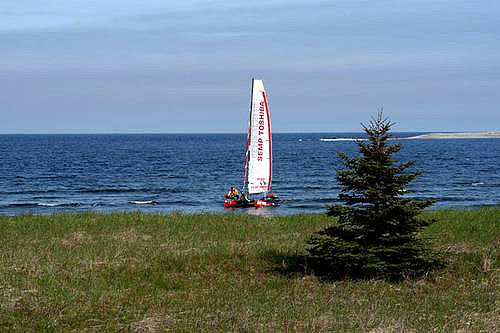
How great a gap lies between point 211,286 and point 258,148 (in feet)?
91.2

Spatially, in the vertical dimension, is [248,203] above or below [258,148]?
below

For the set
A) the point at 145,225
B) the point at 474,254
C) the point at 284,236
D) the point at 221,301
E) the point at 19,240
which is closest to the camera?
the point at 221,301

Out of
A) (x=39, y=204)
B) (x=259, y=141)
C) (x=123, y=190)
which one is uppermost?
(x=259, y=141)

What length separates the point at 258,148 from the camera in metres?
43.7

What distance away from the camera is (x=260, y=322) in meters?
12.6

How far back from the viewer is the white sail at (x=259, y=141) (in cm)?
4275

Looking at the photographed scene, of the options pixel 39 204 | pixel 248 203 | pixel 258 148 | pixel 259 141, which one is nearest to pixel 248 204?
pixel 248 203

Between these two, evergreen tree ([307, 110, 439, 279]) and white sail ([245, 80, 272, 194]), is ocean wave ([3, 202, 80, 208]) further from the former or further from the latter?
evergreen tree ([307, 110, 439, 279])

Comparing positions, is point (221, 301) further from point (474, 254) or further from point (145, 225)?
point (145, 225)

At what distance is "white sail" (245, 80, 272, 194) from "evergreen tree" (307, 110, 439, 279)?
26143 millimetres

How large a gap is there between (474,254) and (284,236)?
7.20 meters

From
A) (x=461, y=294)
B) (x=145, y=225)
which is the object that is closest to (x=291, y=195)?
(x=145, y=225)

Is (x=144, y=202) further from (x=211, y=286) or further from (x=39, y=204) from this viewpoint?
(x=211, y=286)

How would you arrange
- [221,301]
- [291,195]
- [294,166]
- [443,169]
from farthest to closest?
Answer: [294,166]
[443,169]
[291,195]
[221,301]
